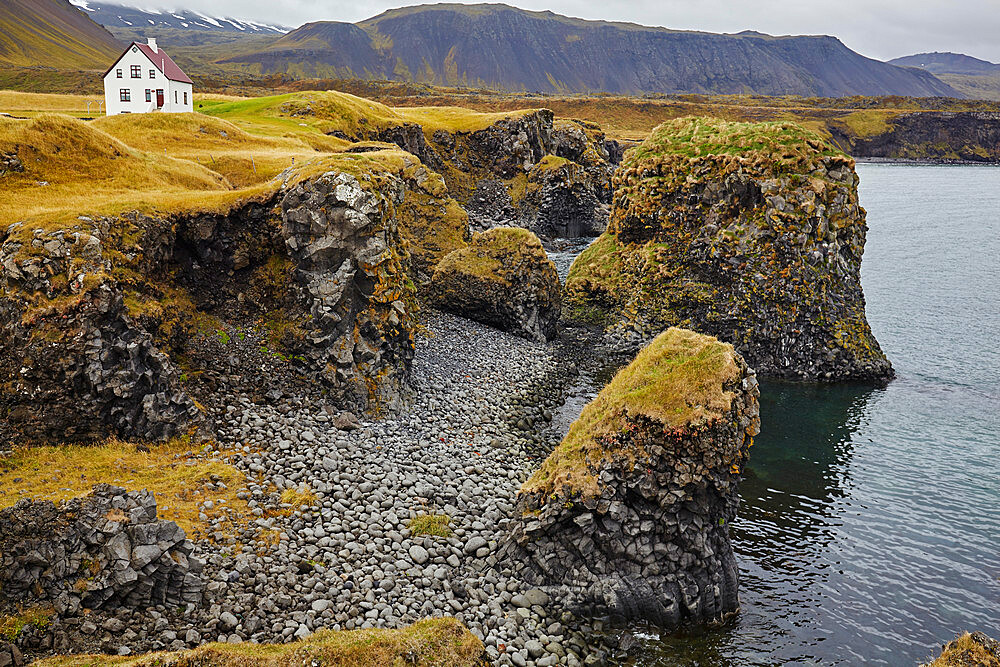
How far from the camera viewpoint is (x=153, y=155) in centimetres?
3519

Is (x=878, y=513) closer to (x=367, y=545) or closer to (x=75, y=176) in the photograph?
(x=367, y=545)

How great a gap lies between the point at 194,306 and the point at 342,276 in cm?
701

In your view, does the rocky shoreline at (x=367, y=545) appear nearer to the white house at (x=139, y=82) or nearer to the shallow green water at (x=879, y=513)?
the shallow green water at (x=879, y=513)

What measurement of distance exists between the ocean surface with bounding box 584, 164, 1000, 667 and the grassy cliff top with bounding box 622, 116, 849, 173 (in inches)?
624

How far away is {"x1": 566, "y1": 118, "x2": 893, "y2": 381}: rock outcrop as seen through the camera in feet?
133

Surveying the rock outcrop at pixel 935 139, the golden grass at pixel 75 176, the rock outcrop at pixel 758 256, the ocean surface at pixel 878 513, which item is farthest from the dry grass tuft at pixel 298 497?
the rock outcrop at pixel 935 139

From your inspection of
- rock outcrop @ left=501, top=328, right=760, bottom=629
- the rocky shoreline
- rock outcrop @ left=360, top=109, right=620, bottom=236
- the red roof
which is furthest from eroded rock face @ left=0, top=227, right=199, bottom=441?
rock outcrop @ left=360, top=109, right=620, bottom=236

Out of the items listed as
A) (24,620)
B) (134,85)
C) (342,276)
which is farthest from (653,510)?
(134,85)

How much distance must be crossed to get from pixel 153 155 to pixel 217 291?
39.5 feet

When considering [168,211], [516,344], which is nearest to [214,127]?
[168,211]

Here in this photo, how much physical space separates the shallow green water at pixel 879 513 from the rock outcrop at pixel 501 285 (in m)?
16.9

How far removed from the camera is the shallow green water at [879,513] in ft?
63.6

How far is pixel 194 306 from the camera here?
1115 inches

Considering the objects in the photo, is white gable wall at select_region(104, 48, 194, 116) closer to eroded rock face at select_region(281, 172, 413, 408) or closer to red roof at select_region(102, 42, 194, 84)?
red roof at select_region(102, 42, 194, 84)
